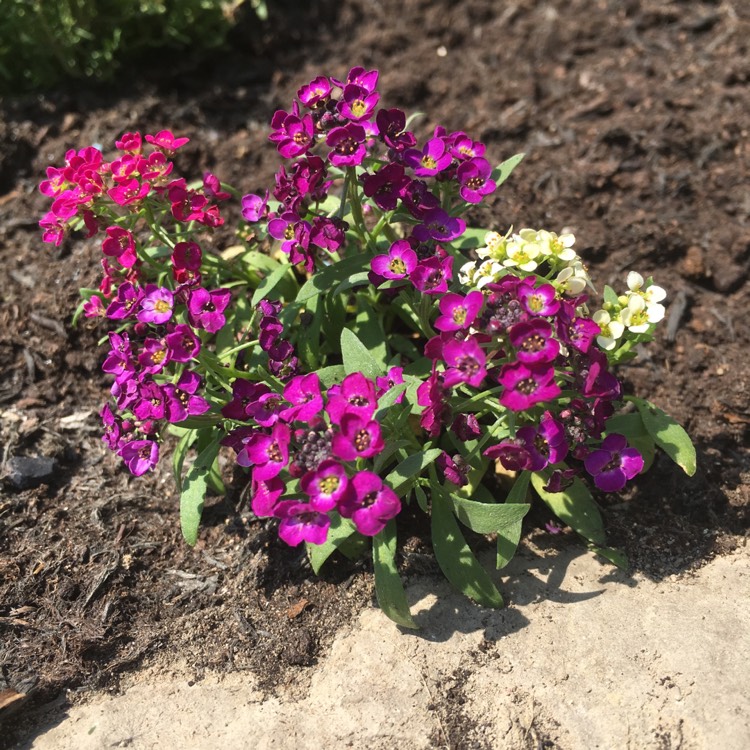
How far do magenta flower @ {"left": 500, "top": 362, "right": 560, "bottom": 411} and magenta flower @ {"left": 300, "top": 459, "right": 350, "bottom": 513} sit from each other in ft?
2.20

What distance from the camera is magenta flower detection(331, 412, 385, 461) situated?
2805mm

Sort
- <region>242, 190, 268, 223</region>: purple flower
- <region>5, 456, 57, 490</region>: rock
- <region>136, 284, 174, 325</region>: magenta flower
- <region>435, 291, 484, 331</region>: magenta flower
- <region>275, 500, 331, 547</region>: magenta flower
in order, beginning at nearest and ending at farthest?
<region>275, 500, 331, 547</region>: magenta flower
<region>435, 291, 484, 331</region>: magenta flower
<region>136, 284, 174, 325</region>: magenta flower
<region>242, 190, 268, 223</region>: purple flower
<region>5, 456, 57, 490</region>: rock

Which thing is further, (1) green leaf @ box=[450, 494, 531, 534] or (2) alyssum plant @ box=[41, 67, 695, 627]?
(1) green leaf @ box=[450, 494, 531, 534]

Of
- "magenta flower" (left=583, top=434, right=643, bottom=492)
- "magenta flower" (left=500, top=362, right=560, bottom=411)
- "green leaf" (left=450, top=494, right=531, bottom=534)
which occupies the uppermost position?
"magenta flower" (left=500, top=362, right=560, bottom=411)

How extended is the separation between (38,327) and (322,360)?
2.01m

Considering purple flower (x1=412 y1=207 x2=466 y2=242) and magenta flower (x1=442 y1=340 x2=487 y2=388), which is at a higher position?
purple flower (x1=412 y1=207 x2=466 y2=242)

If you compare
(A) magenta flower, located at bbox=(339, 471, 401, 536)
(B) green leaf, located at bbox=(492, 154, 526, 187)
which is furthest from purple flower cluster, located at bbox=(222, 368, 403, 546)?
(B) green leaf, located at bbox=(492, 154, 526, 187)

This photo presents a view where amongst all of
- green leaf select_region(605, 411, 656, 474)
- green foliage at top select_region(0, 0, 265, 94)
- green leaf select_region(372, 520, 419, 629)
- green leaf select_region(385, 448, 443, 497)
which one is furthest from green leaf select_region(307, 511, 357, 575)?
green foliage at top select_region(0, 0, 265, 94)

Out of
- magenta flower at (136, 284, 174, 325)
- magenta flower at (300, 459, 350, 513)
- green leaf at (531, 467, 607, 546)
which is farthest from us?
green leaf at (531, 467, 607, 546)

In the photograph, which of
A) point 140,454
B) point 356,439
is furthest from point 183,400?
point 356,439

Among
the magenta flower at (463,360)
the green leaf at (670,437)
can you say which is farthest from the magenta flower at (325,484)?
the green leaf at (670,437)

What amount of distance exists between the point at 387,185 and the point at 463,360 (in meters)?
0.99

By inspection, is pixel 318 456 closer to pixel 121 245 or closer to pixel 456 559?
pixel 456 559

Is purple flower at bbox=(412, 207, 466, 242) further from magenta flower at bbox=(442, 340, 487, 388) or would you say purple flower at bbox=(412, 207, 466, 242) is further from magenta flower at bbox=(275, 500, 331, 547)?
magenta flower at bbox=(275, 500, 331, 547)
